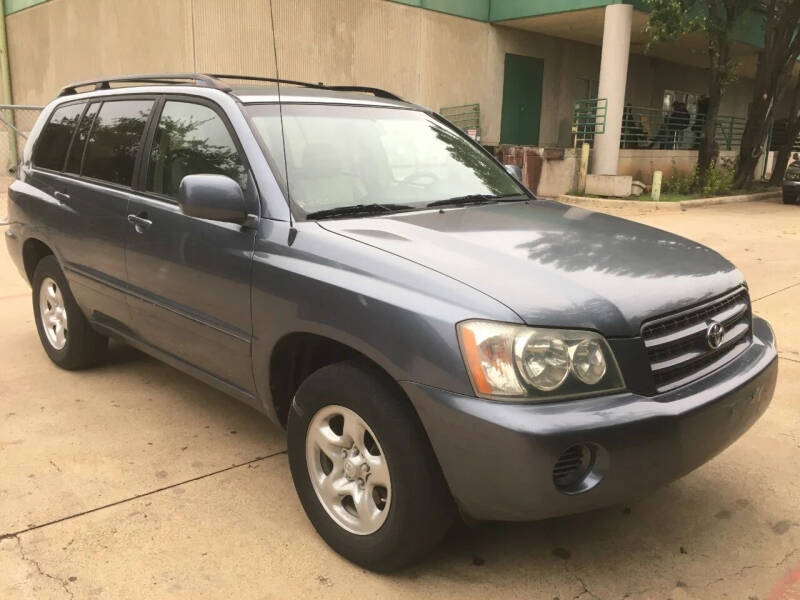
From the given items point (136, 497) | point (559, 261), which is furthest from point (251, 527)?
point (559, 261)

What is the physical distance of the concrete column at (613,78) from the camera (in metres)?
16.9

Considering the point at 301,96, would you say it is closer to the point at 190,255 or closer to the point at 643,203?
the point at 190,255

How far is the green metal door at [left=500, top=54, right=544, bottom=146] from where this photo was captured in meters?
20.8

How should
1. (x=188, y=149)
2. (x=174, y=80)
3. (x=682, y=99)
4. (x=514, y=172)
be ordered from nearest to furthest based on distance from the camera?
(x=188, y=149), (x=174, y=80), (x=514, y=172), (x=682, y=99)

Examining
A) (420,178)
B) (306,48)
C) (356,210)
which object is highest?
(306,48)

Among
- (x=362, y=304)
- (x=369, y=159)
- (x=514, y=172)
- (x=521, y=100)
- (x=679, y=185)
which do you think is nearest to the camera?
(x=362, y=304)

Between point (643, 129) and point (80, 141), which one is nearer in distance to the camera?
point (80, 141)

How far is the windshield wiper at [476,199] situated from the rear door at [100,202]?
1696mm

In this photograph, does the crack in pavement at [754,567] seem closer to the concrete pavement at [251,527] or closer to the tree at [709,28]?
the concrete pavement at [251,527]

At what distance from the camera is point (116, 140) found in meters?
4.08

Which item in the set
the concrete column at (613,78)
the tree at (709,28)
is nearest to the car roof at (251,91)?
the tree at (709,28)

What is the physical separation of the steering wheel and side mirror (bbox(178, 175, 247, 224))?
2.86 feet

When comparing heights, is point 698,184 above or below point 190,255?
below

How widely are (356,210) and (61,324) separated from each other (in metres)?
2.65
